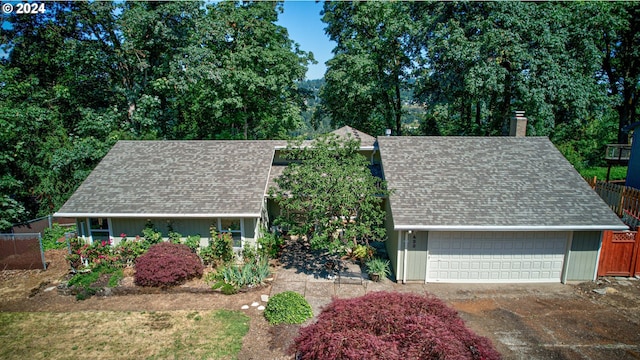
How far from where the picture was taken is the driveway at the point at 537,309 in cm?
934

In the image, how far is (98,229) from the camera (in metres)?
14.5

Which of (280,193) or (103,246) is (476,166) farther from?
(103,246)

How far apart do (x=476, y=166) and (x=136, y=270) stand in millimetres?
13654

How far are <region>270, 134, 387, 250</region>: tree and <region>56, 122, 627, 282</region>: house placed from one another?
934mm

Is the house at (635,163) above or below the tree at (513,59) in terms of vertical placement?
below

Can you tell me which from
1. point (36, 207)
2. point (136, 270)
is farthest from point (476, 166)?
point (36, 207)

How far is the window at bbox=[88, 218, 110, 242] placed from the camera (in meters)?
14.4

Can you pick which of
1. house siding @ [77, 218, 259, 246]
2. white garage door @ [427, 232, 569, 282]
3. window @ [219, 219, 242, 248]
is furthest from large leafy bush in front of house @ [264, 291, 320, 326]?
white garage door @ [427, 232, 569, 282]

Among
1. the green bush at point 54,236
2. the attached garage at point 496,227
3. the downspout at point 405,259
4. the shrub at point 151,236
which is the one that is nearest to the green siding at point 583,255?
the attached garage at point 496,227

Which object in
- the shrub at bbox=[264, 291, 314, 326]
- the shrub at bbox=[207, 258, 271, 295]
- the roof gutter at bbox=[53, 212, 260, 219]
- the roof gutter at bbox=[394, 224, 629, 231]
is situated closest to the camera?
the shrub at bbox=[264, 291, 314, 326]

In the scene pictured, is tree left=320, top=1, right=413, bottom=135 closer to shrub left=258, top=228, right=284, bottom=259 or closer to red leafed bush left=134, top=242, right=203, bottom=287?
shrub left=258, top=228, right=284, bottom=259

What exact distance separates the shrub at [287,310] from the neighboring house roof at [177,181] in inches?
149

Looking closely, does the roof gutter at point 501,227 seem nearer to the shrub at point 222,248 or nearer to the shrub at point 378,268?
the shrub at point 378,268

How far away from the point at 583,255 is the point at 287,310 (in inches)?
418
